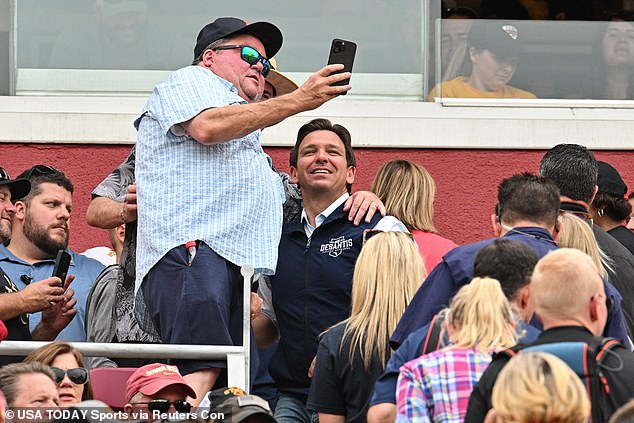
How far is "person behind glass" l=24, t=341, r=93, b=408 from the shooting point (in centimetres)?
565

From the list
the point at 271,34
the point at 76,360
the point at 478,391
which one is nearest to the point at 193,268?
the point at 76,360

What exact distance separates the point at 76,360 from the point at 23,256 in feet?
6.40

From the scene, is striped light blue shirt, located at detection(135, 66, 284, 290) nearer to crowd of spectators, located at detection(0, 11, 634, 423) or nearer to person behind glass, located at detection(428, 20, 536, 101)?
crowd of spectators, located at detection(0, 11, 634, 423)

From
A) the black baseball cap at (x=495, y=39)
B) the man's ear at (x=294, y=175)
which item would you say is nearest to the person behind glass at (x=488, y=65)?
the black baseball cap at (x=495, y=39)

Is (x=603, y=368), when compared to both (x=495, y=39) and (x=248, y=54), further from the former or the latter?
(x=495, y=39)

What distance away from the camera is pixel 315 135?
291 inches

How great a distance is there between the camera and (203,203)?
20.8ft

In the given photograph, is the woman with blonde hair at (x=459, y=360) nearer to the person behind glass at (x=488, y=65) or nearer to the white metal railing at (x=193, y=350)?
the white metal railing at (x=193, y=350)

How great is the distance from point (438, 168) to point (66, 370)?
387 cm

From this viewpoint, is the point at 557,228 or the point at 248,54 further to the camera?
the point at 248,54

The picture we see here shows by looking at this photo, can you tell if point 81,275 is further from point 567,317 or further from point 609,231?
point 567,317

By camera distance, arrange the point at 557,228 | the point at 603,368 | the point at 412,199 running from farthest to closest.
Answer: the point at 412,199
the point at 557,228
the point at 603,368

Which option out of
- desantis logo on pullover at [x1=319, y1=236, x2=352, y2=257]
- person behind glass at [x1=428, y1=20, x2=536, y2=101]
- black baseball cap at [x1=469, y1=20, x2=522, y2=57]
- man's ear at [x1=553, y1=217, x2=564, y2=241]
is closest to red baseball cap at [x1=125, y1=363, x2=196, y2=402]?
desantis logo on pullover at [x1=319, y1=236, x2=352, y2=257]

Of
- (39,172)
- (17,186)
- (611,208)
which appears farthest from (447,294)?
(39,172)
